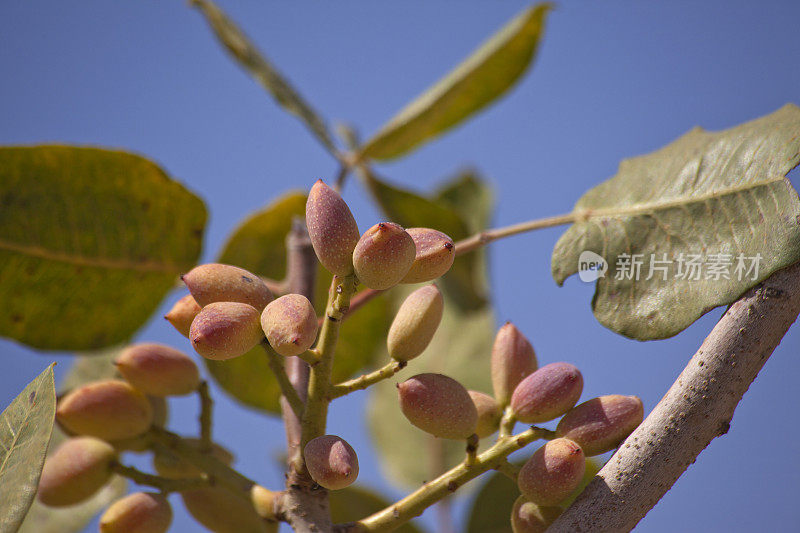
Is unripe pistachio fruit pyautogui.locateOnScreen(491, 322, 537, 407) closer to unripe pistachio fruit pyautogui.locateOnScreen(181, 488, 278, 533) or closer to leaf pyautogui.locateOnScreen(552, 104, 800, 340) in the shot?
leaf pyautogui.locateOnScreen(552, 104, 800, 340)

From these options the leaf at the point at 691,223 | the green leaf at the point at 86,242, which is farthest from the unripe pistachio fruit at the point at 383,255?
the green leaf at the point at 86,242

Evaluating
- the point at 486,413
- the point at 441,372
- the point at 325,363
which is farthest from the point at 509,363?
the point at 441,372

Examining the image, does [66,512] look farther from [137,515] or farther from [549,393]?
[549,393]

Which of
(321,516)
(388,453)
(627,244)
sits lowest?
(321,516)

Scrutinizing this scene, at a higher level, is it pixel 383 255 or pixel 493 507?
pixel 383 255

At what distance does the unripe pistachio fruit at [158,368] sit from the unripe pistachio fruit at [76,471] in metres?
0.06

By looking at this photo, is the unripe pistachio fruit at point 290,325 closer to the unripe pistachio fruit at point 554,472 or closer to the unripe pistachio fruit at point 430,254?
the unripe pistachio fruit at point 430,254

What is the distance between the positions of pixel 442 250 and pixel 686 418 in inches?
7.6

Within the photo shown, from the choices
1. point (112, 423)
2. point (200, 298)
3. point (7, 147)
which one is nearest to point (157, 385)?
point (112, 423)

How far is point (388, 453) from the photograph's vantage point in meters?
1.18

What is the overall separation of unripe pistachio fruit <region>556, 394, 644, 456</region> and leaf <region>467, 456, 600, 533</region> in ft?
1.08

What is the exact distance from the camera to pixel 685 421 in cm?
51

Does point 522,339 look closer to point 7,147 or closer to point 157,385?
point 157,385

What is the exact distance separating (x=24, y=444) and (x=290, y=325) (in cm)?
18
